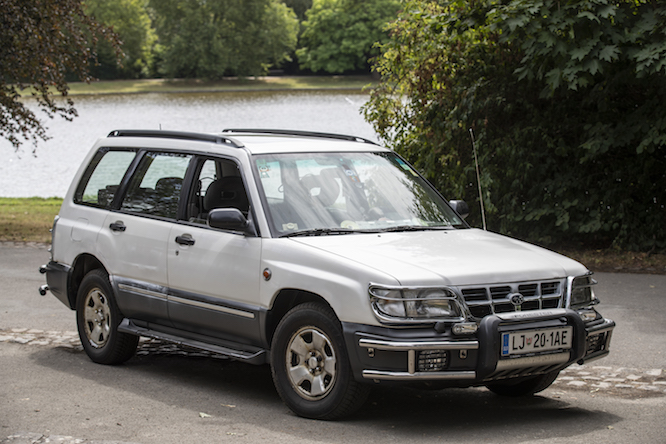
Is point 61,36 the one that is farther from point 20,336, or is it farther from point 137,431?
point 137,431

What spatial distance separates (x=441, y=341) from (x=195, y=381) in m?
2.52

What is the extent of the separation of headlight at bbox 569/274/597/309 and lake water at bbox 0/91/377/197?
2215 cm

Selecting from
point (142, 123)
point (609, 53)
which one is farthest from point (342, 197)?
point (142, 123)

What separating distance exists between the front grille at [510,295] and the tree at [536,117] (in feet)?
20.5

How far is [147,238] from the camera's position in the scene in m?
7.18

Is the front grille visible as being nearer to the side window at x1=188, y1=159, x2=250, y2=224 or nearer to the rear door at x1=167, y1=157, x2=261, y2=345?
the rear door at x1=167, y1=157, x2=261, y2=345

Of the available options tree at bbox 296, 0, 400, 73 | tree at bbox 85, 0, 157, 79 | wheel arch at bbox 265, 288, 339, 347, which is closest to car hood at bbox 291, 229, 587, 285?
wheel arch at bbox 265, 288, 339, 347

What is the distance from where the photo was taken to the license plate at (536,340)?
5.42 m

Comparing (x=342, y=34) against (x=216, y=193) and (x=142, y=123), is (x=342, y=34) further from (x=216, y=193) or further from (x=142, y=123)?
(x=216, y=193)

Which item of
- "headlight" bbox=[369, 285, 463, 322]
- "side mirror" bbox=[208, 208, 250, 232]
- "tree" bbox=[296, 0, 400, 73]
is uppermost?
"tree" bbox=[296, 0, 400, 73]

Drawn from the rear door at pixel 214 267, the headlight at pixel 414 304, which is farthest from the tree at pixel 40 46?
→ the headlight at pixel 414 304

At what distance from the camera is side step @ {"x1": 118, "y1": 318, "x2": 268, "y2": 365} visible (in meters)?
6.24

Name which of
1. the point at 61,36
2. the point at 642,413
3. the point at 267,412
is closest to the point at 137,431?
the point at 267,412

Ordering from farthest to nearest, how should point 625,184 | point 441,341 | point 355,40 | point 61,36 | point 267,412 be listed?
point 355,40 → point 61,36 → point 625,184 → point 267,412 → point 441,341
